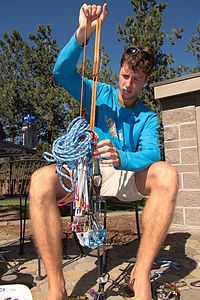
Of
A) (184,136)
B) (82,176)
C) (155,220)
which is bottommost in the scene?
(155,220)

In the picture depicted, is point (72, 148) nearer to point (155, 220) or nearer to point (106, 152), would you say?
point (106, 152)

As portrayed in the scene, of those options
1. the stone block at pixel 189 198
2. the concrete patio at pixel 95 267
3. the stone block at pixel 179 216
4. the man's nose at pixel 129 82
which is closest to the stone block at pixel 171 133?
the stone block at pixel 189 198

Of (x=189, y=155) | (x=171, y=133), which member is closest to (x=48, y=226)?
(x=189, y=155)

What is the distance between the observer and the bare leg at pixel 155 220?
48.6 inches

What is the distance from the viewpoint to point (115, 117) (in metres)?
1.80

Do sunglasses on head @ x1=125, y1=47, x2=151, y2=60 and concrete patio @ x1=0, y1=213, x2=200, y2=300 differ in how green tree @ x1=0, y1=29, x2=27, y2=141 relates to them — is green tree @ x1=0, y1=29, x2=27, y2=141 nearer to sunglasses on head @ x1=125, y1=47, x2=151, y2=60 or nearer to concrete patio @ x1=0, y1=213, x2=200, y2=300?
concrete patio @ x1=0, y1=213, x2=200, y2=300

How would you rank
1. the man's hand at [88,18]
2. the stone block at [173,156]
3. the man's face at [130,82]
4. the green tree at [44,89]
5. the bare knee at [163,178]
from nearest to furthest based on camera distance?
1. the bare knee at [163,178]
2. the man's hand at [88,18]
3. the man's face at [130,82]
4. the stone block at [173,156]
5. the green tree at [44,89]

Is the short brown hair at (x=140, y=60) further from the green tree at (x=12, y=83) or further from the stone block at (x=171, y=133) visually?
the green tree at (x=12, y=83)

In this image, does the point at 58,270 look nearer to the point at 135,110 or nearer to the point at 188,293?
the point at 188,293

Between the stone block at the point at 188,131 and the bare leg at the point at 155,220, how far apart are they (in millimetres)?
2360

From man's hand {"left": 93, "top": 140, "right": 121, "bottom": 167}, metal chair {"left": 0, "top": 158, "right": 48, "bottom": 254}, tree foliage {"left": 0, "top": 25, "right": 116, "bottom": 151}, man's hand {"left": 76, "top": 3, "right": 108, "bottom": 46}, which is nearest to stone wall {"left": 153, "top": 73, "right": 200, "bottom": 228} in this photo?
metal chair {"left": 0, "top": 158, "right": 48, "bottom": 254}

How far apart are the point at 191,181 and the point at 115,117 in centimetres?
213

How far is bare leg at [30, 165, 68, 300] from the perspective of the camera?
1190 mm

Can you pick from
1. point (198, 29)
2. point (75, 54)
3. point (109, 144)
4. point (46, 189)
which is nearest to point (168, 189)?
point (109, 144)
